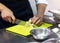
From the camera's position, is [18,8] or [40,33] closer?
[40,33]

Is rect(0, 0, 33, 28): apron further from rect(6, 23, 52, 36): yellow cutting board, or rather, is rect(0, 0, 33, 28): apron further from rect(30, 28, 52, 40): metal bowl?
rect(30, 28, 52, 40): metal bowl

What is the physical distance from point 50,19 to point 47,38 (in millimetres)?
326

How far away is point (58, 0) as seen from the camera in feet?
5.53

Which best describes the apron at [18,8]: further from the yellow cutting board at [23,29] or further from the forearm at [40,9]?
the yellow cutting board at [23,29]

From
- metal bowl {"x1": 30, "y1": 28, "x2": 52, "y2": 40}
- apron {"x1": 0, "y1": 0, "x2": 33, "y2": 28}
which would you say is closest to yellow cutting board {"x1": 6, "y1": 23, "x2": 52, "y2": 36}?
metal bowl {"x1": 30, "y1": 28, "x2": 52, "y2": 40}

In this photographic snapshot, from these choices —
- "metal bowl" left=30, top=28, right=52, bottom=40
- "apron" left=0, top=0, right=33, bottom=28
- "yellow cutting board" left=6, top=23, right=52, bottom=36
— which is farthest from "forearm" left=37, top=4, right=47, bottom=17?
"metal bowl" left=30, top=28, right=52, bottom=40

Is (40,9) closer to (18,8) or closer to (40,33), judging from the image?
(18,8)

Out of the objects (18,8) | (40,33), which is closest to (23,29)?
(40,33)

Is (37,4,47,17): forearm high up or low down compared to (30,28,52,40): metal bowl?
up

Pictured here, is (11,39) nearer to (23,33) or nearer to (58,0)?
(23,33)

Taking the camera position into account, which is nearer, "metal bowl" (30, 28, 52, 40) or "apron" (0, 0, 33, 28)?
"metal bowl" (30, 28, 52, 40)

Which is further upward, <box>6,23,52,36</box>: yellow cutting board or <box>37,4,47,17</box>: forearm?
<box>37,4,47,17</box>: forearm

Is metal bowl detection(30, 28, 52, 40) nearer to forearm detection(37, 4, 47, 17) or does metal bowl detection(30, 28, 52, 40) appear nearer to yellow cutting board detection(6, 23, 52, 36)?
yellow cutting board detection(6, 23, 52, 36)

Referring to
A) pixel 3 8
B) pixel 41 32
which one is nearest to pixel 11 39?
pixel 41 32
